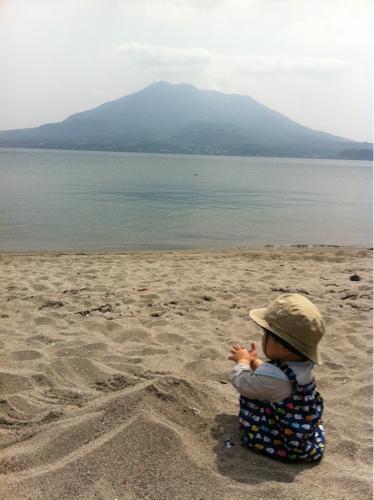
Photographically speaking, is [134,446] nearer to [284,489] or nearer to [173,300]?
[284,489]

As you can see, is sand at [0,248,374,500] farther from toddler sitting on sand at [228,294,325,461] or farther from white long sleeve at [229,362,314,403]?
white long sleeve at [229,362,314,403]

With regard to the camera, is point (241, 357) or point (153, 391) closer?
point (241, 357)

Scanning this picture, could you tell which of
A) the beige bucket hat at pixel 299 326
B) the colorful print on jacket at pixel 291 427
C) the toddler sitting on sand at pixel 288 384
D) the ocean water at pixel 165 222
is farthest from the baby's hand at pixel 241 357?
the ocean water at pixel 165 222

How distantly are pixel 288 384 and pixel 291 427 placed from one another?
0.99 ft

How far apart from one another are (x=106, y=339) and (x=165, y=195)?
24137mm

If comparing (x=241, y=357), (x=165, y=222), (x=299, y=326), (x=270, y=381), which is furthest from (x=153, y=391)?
(x=165, y=222)

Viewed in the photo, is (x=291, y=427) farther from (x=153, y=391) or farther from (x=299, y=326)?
(x=153, y=391)

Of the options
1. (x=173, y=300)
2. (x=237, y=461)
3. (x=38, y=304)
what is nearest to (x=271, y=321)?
(x=237, y=461)

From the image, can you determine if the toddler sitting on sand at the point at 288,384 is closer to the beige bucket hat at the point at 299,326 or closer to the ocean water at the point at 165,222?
the beige bucket hat at the point at 299,326

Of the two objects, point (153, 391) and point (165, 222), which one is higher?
point (153, 391)

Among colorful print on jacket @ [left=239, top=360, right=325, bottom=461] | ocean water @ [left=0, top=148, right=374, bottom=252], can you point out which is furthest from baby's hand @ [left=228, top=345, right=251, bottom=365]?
ocean water @ [left=0, top=148, right=374, bottom=252]

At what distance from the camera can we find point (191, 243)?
14.0 m

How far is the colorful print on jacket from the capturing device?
2631 mm

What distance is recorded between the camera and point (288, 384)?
2639 millimetres
